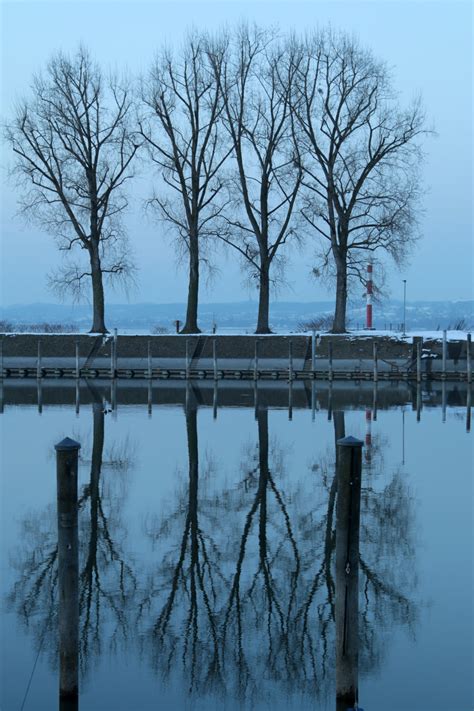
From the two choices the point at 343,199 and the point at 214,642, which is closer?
the point at 214,642

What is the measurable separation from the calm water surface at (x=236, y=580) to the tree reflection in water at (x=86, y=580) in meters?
0.03

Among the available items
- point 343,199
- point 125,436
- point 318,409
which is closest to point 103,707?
point 125,436

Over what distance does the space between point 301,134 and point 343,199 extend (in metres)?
4.55

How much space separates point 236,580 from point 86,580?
1.81 meters

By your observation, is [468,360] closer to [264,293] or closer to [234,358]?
[234,358]

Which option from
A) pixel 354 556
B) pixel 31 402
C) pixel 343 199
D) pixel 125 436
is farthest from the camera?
pixel 343 199

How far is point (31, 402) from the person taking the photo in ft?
119

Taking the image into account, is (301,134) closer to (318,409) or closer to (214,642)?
(318,409)

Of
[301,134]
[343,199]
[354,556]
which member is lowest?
[354,556]

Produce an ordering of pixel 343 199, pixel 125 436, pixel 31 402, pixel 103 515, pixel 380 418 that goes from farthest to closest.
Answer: pixel 343 199 < pixel 31 402 < pixel 380 418 < pixel 125 436 < pixel 103 515

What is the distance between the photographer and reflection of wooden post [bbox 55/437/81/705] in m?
8.42

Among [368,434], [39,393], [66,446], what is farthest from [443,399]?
[66,446]

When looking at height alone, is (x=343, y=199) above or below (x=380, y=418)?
above

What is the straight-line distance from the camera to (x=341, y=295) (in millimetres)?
56875
